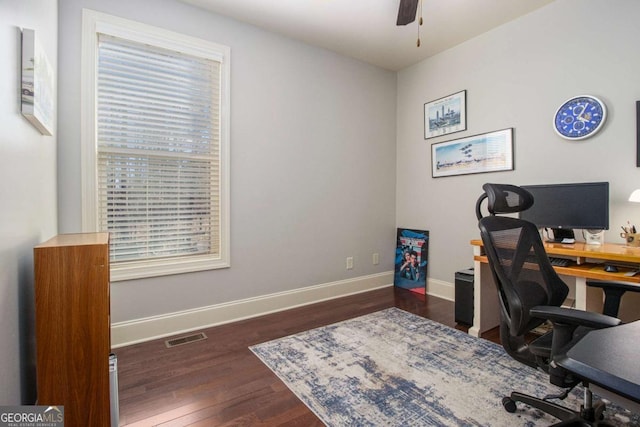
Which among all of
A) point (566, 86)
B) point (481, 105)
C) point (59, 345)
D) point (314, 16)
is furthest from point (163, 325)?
point (566, 86)

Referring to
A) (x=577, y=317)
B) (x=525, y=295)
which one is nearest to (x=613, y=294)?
(x=525, y=295)

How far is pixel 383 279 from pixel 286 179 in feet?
6.19

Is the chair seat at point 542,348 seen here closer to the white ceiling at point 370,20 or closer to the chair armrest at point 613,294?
the chair armrest at point 613,294

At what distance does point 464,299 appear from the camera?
279 cm

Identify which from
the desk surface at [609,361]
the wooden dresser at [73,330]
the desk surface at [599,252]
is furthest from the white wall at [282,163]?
the desk surface at [609,361]

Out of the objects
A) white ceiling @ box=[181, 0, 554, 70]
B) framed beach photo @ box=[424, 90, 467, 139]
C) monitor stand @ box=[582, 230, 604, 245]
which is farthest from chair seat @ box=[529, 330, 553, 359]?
white ceiling @ box=[181, 0, 554, 70]

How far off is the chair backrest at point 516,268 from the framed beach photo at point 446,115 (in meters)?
2.08

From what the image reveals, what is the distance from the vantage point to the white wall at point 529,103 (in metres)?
2.35

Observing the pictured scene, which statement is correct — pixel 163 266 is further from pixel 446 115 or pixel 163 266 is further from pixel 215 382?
pixel 446 115

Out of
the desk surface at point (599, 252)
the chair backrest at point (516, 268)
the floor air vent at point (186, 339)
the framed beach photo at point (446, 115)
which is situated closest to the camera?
Answer: the chair backrest at point (516, 268)

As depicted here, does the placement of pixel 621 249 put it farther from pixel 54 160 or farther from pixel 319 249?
pixel 54 160

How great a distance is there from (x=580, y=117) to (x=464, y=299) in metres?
1.79

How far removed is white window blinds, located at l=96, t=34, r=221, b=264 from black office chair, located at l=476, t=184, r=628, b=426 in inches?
89.1

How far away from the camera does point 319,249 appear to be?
11.5ft
